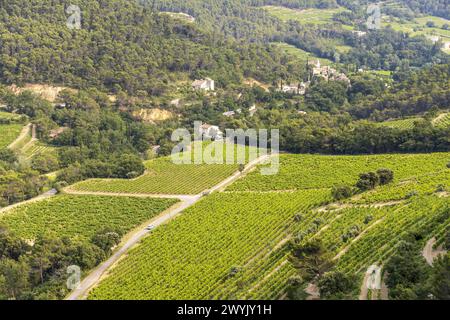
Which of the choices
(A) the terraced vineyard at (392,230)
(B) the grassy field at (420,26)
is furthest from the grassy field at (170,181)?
(B) the grassy field at (420,26)

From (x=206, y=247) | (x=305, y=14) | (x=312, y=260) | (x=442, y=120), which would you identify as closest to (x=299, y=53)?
(x=305, y=14)

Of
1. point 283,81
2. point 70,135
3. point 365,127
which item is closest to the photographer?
point 365,127

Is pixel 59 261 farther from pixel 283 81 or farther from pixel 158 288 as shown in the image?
pixel 283 81

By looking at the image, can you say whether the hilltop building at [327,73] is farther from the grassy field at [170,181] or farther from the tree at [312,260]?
Answer: the tree at [312,260]

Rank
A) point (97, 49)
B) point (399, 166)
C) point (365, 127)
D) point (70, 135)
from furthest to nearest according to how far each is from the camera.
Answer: point (97, 49)
point (70, 135)
point (365, 127)
point (399, 166)

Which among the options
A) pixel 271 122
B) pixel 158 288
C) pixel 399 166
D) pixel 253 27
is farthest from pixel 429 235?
pixel 253 27

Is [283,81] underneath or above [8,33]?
underneath

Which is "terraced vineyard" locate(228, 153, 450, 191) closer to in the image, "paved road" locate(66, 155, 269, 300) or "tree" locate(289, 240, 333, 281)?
"paved road" locate(66, 155, 269, 300)
